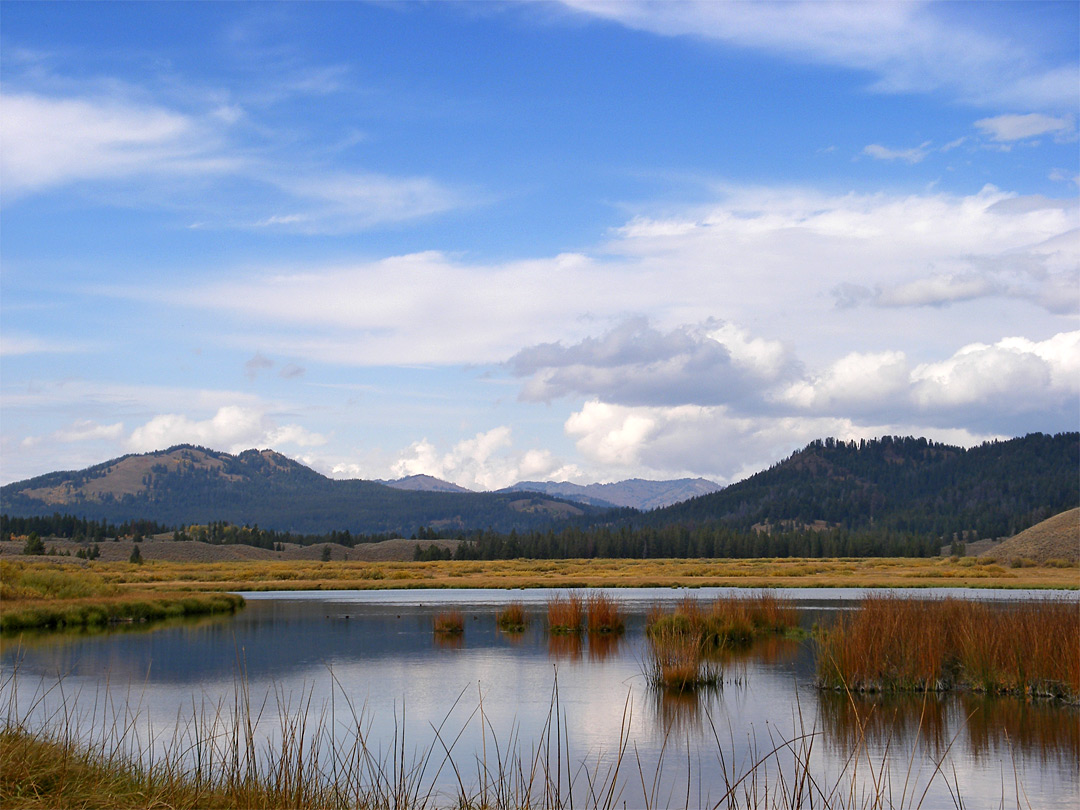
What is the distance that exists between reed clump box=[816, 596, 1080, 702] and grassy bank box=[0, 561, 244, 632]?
27.2 m

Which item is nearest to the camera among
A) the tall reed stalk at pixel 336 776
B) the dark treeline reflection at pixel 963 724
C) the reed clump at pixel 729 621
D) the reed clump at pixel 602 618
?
the tall reed stalk at pixel 336 776

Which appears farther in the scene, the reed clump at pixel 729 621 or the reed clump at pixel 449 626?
the reed clump at pixel 449 626

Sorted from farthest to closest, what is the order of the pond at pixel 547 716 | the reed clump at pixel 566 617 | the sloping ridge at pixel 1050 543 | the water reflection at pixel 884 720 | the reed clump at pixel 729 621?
the sloping ridge at pixel 1050 543
the reed clump at pixel 566 617
the reed clump at pixel 729 621
the water reflection at pixel 884 720
the pond at pixel 547 716

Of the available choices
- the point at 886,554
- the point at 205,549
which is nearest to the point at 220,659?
the point at 205,549

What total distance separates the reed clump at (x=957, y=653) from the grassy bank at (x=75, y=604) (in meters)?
27.2

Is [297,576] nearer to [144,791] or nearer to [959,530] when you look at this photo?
[144,791]

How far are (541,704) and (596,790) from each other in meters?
5.25

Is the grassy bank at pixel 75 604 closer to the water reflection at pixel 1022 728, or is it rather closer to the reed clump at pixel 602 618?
the reed clump at pixel 602 618

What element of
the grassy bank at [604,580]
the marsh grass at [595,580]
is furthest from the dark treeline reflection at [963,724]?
the grassy bank at [604,580]

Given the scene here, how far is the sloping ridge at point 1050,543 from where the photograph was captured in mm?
85625

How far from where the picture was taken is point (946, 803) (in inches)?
432

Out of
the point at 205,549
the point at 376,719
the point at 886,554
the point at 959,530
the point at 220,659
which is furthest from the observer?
the point at 959,530

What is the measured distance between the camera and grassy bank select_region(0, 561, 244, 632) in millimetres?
33625

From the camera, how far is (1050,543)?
89.4 metres
